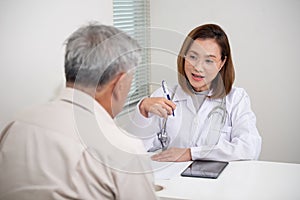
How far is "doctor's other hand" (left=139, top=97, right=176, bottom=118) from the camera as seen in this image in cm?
197

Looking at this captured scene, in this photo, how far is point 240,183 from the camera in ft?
5.99

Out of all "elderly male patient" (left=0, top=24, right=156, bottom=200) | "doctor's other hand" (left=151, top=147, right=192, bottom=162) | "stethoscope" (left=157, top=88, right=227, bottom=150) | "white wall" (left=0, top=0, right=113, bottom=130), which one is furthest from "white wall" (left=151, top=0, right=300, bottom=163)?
"elderly male patient" (left=0, top=24, right=156, bottom=200)

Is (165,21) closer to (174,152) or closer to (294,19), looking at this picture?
(294,19)

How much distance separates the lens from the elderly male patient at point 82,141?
1145 millimetres

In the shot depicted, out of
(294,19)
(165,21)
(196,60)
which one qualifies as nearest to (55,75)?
(196,60)

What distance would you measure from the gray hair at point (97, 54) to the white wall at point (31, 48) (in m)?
0.67

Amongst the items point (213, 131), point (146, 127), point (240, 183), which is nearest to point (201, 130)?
point (213, 131)

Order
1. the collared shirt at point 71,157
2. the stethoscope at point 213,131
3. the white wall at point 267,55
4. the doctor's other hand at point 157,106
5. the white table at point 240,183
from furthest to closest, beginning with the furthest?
the white wall at point 267,55, the stethoscope at point 213,131, the doctor's other hand at point 157,106, the white table at point 240,183, the collared shirt at point 71,157

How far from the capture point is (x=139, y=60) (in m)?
1.30

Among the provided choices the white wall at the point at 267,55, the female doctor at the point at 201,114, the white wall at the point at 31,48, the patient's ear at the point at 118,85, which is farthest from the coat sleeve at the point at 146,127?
the white wall at the point at 267,55

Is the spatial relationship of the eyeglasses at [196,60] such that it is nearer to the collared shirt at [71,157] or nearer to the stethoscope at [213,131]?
the stethoscope at [213,131]

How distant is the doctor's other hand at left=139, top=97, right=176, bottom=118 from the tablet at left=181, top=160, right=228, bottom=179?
0.79 ft

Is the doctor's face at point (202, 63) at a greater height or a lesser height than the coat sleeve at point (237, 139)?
greater

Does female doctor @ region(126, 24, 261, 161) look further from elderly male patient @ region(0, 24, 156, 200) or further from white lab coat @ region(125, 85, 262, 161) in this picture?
elderly male patient @ region(0, 24, 156, 200)
